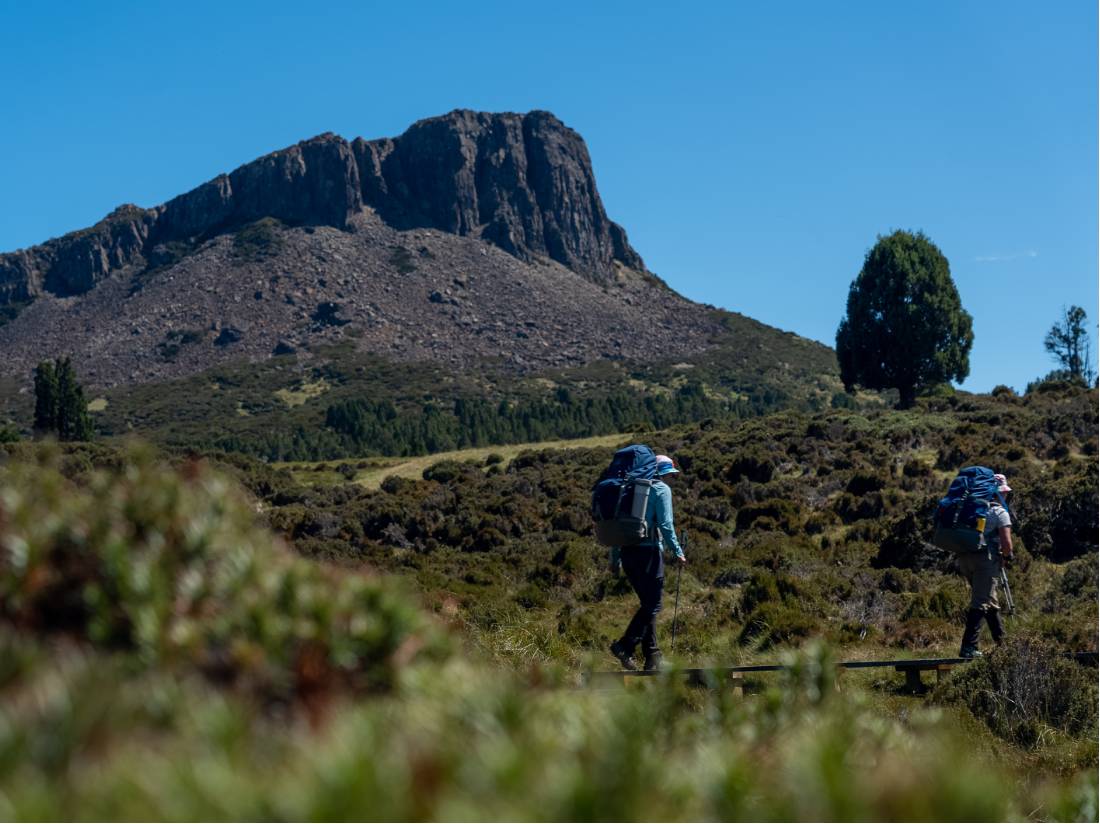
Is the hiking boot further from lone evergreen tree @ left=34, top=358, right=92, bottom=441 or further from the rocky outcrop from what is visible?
the rocky outcrop

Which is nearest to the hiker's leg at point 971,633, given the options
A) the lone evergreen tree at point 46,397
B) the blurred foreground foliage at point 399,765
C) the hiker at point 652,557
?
the hiker at point 652,557

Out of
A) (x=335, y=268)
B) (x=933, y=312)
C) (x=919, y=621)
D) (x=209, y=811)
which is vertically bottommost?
(x=919, y=621)

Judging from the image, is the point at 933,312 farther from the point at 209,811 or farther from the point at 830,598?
the point at 209,811

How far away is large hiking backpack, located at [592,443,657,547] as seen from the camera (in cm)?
845

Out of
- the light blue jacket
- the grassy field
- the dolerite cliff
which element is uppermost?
the dolerite cliff

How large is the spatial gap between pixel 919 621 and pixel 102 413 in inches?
3436

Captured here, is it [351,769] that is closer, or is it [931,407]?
[351,769]

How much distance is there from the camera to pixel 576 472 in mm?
28125

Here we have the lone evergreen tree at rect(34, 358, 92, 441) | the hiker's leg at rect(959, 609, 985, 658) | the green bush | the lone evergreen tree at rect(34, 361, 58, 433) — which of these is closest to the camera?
the green bush

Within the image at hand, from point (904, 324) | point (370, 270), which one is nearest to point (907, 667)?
point (904, 324)

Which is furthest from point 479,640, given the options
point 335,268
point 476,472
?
point 335,268

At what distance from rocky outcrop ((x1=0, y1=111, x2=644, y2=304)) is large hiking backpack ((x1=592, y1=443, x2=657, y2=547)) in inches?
5440

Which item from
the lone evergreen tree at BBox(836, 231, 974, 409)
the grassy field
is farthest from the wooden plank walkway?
the lone evergreen tree at BBox(836, 231, 974, 409)

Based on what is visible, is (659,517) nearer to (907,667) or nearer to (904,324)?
(907,667)
